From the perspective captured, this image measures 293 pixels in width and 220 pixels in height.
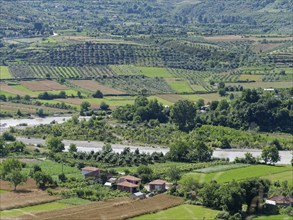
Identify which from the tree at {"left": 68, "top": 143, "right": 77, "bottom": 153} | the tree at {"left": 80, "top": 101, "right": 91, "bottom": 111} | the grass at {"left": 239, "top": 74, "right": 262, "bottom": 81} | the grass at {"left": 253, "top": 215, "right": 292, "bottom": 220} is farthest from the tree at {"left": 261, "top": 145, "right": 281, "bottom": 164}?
the grass at {"left": 239, "top": 74, "right": 262, "bottom": 81}

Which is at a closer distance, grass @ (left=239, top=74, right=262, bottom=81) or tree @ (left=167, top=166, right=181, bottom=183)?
tree @ (left=167, top=166, right=181, bottom=183)

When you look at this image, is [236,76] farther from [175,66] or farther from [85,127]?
[85,127]

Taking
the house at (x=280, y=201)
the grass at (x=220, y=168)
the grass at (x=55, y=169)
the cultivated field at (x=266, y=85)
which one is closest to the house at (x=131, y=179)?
the grass at (x=55, y=169)

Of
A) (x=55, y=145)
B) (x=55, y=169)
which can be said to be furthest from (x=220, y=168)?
(x=55, y=145)

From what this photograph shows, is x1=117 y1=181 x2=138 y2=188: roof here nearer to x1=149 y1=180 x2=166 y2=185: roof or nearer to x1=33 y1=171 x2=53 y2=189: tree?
x1=149 y1=180 x2=166 y2=185: roof

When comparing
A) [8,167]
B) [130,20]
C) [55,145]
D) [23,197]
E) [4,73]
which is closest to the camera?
[23,197]

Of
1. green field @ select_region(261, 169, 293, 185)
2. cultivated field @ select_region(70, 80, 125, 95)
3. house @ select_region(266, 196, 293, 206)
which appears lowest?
cultivated field @ select_region(70, 80, 125, 95)

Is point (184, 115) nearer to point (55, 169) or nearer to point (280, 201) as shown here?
point (55, 169)
